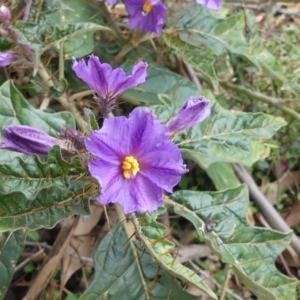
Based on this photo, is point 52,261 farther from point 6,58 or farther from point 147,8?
point 147,8

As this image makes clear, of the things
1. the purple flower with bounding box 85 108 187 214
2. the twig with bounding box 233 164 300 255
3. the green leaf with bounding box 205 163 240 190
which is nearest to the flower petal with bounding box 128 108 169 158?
the purple flower with bounding box 85 108 187 214

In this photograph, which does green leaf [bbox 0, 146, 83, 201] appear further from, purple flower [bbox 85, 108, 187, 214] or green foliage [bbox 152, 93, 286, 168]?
green foliage [bbox 152, 93, 286, 168]

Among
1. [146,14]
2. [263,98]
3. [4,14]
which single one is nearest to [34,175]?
[4,14]

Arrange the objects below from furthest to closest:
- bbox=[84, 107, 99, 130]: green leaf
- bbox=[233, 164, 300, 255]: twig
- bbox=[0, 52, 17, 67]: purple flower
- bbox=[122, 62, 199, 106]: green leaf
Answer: bbox=[233, 164, 300, 255]: twig
bbox=[122, 62, 199, 106]: green leaf
bbox=[0, 52, 17, 67]: purple flower
bbox=[84, 107, 99, 130]: green leaf

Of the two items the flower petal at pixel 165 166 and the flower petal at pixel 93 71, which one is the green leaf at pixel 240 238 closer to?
the flower petal at pixel 165 166

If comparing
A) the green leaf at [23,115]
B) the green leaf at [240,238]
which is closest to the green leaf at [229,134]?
the green leaf at [240,238]

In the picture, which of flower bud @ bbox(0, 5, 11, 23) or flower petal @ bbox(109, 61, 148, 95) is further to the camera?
flower bud @ bbox(0, 5, 11, 23)

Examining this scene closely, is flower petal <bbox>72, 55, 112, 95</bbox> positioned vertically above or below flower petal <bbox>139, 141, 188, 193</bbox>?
above
